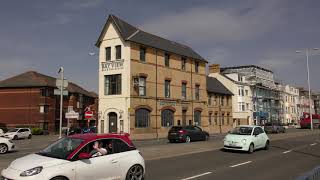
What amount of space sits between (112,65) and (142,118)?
698cm

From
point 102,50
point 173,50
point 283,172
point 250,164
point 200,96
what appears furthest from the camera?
point 200,96

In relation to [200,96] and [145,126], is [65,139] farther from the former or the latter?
[200,96]

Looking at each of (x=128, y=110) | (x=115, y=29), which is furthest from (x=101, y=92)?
(x=115, y=29)

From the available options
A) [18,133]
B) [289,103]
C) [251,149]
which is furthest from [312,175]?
[289,103]

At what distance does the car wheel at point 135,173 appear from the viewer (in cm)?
1048

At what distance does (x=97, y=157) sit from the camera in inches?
384

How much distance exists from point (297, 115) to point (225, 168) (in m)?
109

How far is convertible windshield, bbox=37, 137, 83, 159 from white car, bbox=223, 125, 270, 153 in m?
13.3

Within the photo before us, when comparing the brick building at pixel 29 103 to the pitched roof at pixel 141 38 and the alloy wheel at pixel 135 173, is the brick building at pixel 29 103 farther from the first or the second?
the alloy wheel at pixel 135 173

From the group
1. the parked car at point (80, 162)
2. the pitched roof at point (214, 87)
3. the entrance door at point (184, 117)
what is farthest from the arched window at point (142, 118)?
the parked car at point (80, 162)

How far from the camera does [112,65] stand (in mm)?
42969


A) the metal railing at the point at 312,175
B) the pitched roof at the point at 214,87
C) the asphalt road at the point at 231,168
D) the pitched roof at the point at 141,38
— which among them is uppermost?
the pitched roof at the point at 141,38

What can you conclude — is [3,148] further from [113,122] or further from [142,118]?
[142,118]

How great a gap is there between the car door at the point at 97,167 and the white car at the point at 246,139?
12.6m
